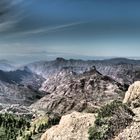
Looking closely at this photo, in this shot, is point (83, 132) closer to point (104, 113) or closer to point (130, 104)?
point (104, 113)

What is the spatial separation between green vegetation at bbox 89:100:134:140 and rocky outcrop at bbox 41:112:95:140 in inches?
95.0

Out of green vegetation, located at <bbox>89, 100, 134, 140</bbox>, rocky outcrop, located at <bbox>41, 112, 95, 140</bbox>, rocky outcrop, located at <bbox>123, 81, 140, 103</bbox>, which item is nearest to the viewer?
green vegetation, located at <bbox>89, 100, 134, 140</bbox>

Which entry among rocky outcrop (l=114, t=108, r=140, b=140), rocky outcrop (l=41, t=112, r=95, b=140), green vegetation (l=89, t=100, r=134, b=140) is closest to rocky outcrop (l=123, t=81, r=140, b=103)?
rocky outcrop (l=41, t=112, r=95, b=140)

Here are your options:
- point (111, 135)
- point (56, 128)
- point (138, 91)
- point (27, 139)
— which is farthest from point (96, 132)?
point (27, 139)

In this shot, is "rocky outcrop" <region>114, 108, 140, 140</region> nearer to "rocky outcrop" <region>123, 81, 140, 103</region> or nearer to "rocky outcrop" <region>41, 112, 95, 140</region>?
"rocky outcrop" <region>41, 112, 95, 140</region>

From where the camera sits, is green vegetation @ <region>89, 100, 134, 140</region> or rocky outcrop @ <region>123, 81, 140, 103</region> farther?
rocky outcrop @ <region>123, 81, 140, 103</region>

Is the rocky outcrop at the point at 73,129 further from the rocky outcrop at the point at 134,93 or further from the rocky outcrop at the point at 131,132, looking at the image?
the rocky outcrop at the point at 134,93

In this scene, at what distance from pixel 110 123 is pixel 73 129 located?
8.57 m

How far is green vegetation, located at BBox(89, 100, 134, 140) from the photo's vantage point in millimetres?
44125

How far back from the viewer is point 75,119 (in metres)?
54.3

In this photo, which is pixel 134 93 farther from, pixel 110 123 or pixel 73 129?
pixel 110 123

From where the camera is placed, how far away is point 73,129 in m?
52.8

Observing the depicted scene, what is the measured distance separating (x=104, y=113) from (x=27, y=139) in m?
78.1

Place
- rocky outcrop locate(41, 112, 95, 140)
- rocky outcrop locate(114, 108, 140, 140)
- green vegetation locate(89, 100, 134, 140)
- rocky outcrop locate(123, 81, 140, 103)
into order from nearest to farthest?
rocky outcrop locate(114, 108, 140, 140), green vegetation locate(89, 100, 134, 140), rocky outcrop locate(41, 112, 95, 140), rocky outcrop locate(123, 81, 140, 103)
